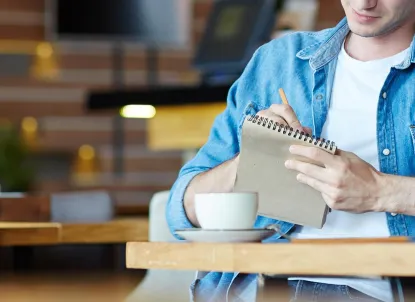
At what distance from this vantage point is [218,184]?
4.58ft

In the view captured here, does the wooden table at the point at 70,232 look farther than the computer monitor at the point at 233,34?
No

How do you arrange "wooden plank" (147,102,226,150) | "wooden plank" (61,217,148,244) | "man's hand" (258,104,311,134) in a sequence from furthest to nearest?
1. "wooden plank" (147,102,226,150)
2. "wooden plank" (61,217,148,244)
3. "man's hand" (258,104,311,134)

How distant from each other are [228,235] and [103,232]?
85cm

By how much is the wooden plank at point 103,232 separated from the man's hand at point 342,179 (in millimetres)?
714

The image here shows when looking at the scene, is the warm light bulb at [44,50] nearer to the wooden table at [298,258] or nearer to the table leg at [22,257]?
the table leg at [22,257]

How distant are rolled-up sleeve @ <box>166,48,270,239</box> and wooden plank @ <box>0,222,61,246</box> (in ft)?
1.14

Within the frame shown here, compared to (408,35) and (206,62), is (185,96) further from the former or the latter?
(408,35)

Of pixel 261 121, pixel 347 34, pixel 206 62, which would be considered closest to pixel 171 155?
pixel 206 62

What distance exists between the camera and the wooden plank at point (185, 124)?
377cm

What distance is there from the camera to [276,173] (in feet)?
4.10

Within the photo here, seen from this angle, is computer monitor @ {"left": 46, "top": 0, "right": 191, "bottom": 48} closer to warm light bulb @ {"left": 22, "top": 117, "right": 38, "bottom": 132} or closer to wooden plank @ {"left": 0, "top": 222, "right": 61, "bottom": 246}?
warm light bulb @ {"left": 22, "top": 117, "right": 38, "bottom": 132}

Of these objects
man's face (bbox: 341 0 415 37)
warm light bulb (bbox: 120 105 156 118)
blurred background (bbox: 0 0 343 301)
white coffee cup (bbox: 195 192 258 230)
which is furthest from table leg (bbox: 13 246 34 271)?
blurred background (bbox: 0 0 343 301)

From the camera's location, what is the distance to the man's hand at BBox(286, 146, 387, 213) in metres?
1.20

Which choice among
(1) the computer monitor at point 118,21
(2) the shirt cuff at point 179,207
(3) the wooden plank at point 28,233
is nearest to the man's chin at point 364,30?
(2) the shirt cuff at point 179,207
